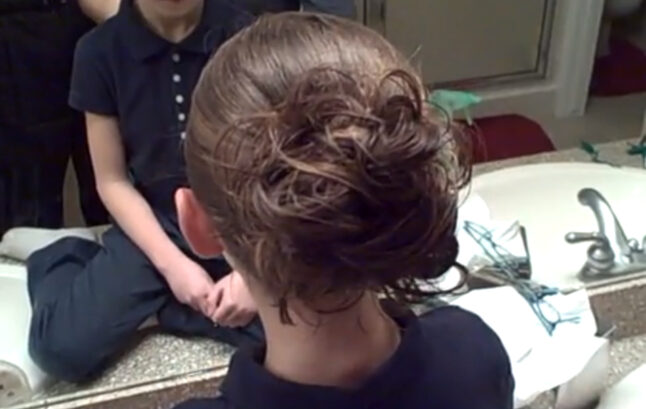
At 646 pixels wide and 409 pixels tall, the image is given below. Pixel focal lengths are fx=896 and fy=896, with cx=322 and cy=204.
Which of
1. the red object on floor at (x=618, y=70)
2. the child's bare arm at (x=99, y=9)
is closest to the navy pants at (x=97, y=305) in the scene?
the child's bare arm at (x=99, y=9)

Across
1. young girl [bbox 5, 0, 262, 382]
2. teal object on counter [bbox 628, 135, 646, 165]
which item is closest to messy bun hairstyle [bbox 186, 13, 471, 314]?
young girl [bbox 5, 0, 262, 382]

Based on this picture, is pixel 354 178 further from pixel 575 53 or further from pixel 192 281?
pixel 575 53

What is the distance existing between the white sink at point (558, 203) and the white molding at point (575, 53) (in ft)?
0.27

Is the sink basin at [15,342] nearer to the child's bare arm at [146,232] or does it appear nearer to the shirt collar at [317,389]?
the child's bare arm at [146,232]

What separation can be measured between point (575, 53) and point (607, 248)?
242 mm

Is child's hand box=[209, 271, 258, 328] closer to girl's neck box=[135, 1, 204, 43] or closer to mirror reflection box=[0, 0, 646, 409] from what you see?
mirror reflection box=[0, 0, 646, 409]

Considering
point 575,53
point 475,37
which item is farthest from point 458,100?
point 575,53

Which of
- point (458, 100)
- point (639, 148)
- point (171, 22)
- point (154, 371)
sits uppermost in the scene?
point (171, 22)

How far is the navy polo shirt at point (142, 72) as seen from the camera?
883 mm

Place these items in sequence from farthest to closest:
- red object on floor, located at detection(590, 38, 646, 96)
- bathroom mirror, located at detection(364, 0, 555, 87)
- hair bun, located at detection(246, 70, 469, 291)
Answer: red object on floor, located at detection(590, 38, 646, 96)
bathroom mirror, located at detection(364, 0, 555, 87)
hair bun, located at detection(246, 70, 469, 291)

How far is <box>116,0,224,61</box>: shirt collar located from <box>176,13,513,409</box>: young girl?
1.08 feet

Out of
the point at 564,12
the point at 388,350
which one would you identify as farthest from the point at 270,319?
the point at 564,12

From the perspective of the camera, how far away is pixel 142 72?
895 millimetres

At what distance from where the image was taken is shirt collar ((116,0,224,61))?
88cm
